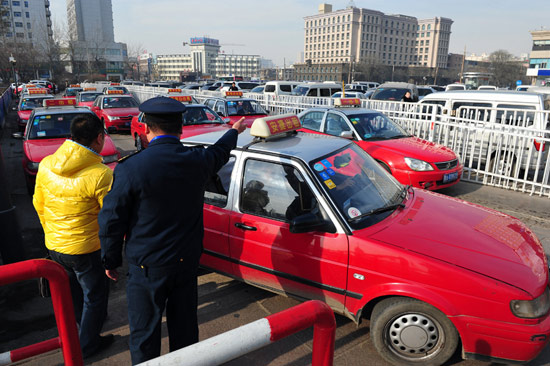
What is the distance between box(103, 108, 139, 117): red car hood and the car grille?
36.4 feet

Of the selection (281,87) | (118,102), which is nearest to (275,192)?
(118,102)

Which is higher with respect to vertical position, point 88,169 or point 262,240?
point 88,169

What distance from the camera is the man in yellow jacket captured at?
2.75 metres

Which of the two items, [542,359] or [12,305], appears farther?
[12,305]

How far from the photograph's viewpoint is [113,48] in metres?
105

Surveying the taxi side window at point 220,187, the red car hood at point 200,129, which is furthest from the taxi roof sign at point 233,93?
the taxi side window at point 220,187

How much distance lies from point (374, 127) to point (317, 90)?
11731 mm

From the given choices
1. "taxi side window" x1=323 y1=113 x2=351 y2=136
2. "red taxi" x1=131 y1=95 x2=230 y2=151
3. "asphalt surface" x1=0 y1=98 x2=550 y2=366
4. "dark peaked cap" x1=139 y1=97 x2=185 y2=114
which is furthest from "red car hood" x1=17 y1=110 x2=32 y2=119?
"dark peaked cap" x1=139 y1=97 x2=185 y2=114

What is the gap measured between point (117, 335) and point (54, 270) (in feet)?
4.35

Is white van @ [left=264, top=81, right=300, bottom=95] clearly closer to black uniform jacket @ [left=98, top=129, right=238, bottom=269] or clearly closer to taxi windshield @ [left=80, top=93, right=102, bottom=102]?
taxi windshield @ [left=80, top=93, right=102, bottom=102]

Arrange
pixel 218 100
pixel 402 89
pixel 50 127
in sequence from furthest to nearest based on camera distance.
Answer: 1. pixel 402 89
2. pixel 218 100
3. pixel 50 127

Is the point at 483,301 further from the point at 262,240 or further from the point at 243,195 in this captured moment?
the point at 243,195

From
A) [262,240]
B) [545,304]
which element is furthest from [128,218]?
[545,304]

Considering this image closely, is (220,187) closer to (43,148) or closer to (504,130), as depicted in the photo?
(43,148)
